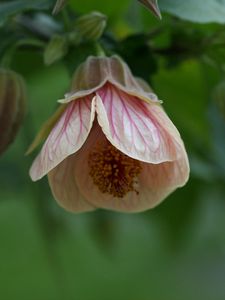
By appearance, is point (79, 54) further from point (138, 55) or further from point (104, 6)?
point (104, 6)

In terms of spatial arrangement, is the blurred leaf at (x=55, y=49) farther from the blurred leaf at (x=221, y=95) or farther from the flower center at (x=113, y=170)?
the blurred leaf at (x=221, y=95)

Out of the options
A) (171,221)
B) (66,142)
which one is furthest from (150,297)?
(66,142)

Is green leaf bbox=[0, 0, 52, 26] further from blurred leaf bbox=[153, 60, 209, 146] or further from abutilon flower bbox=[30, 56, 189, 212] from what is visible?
blurred leaf bbox=[153, 60, 209, 146]

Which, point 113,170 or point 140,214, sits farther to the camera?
point 140,214

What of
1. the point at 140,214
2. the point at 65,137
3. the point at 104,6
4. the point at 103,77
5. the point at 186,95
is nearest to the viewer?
the point at 65,137

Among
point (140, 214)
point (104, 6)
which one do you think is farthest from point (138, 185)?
point (140, 214)

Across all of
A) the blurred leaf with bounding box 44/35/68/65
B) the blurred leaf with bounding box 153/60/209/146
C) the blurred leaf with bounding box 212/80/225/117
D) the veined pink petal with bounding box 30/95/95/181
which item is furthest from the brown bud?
the blurred leaf with bounding box 153/60/209/146
